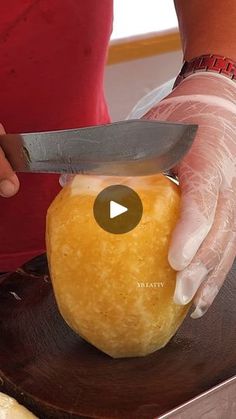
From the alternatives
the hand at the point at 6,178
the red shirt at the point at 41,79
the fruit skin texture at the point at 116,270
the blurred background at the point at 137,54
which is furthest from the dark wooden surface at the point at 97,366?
the blurred background at the point at 137,54

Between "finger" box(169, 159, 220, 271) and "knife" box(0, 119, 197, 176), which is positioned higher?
"knife" box(0, 119, 197, 176)

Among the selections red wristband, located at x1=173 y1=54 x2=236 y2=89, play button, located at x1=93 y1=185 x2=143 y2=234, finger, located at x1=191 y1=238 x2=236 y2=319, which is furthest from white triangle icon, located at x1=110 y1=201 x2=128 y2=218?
red wristband, located at x1=173 y1=54 x2=236 y2=89

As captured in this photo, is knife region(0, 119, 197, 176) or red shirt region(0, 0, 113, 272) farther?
red shirt region(0, 0, 113, 272)

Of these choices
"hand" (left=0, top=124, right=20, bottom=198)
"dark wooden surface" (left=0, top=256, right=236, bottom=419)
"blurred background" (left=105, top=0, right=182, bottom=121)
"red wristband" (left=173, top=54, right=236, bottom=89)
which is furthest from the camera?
"blurred background" (left=105, top=0, right=182, bottom=121)

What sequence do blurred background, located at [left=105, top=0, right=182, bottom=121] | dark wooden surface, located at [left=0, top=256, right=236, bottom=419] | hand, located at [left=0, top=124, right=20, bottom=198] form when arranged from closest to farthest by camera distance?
dark wooden surface, located at [left=0, top=256, right=236, bottom=419] → hand, located at [left=0, top=124, right=20, bottom=198] → blurred background, located at [left=105, top=0, right=182, bottom=121]

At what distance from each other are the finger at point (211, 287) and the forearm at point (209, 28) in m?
0.30

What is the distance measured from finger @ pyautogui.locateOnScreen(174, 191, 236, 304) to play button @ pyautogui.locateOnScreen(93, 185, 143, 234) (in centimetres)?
7

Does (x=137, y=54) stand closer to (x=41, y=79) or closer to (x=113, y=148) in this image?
(x=41, y=79)

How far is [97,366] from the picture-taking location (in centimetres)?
81

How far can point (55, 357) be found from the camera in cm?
81

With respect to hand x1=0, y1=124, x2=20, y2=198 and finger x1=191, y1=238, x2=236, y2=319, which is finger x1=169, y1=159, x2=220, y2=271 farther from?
hand x1=0, y1=124, x2=20, y2=198

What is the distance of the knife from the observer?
0.76 metres

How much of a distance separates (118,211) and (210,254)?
0.34ft

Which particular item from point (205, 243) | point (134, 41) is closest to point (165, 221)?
point (205, 243)
